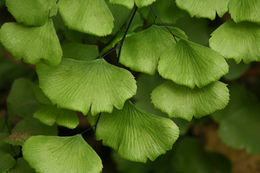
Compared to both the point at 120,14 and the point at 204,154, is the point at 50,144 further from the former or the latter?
the point at 204,154

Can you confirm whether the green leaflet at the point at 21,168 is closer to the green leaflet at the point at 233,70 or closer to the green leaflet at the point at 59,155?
the green leaflet at the point at 59,155

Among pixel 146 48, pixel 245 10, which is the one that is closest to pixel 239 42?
pixel 245 10

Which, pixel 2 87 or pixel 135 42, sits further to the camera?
pixel 2 87

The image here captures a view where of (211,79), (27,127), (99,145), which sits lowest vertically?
(99,145)

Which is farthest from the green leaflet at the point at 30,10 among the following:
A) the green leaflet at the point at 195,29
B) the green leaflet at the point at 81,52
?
the green leaflet at the point at 195,29

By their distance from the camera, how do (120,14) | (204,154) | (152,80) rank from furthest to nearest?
(204,154) < (152,80) < (120,14)

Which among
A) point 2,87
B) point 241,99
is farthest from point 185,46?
point 2,87
